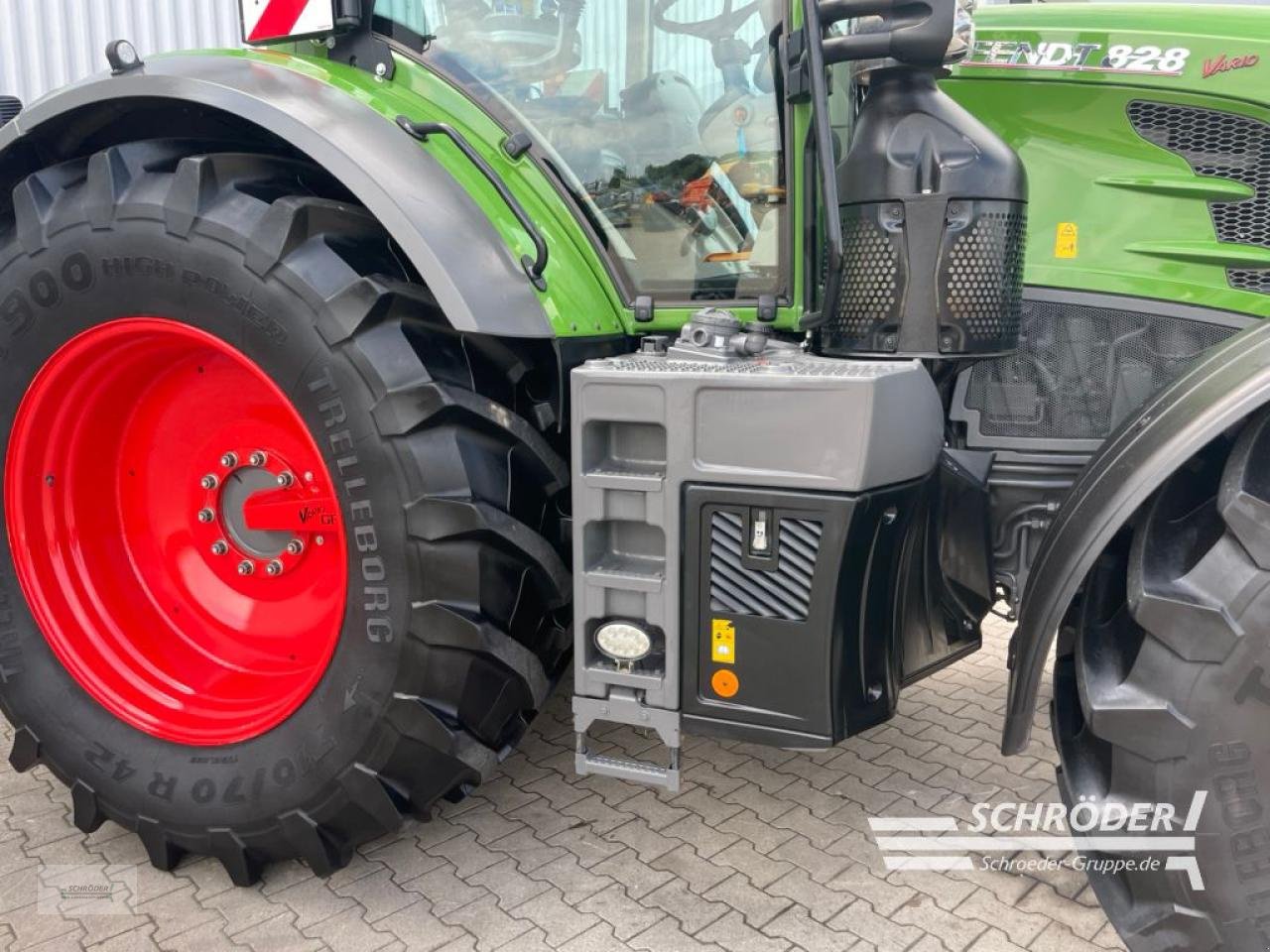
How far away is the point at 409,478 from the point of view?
182cm

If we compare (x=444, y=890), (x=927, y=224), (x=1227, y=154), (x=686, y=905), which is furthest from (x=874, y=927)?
(x=1227, y=154)

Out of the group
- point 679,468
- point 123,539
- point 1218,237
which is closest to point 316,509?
point 123,539

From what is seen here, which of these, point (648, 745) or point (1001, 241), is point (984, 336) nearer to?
point (1001, 241)

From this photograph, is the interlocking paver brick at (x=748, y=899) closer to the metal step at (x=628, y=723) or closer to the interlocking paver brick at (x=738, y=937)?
the interlocking paver brick at (x=738, y=937)

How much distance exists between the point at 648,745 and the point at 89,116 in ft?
6.34

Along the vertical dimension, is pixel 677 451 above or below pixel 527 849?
above

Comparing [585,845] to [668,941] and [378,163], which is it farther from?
[378,163]

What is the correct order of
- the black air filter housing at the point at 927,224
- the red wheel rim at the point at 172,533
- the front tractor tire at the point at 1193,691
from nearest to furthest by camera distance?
the front tractor tire at the point at 1193,691 < the black air filter housing at the point at 927,224 < the red wheel rim at the point at 172,533

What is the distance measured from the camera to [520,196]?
2080mm

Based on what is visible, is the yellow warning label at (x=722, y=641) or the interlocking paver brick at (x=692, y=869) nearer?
the yellow warning label at (x=722, y=641)

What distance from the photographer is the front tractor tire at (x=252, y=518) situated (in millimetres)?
1850

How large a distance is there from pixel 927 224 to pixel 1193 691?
88 centimetres

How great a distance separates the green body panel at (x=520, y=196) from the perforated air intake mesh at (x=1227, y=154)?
77cm

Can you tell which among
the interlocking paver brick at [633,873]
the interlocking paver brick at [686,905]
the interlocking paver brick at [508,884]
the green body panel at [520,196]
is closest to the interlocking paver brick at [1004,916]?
the interlocking paver brick at [686,905]
